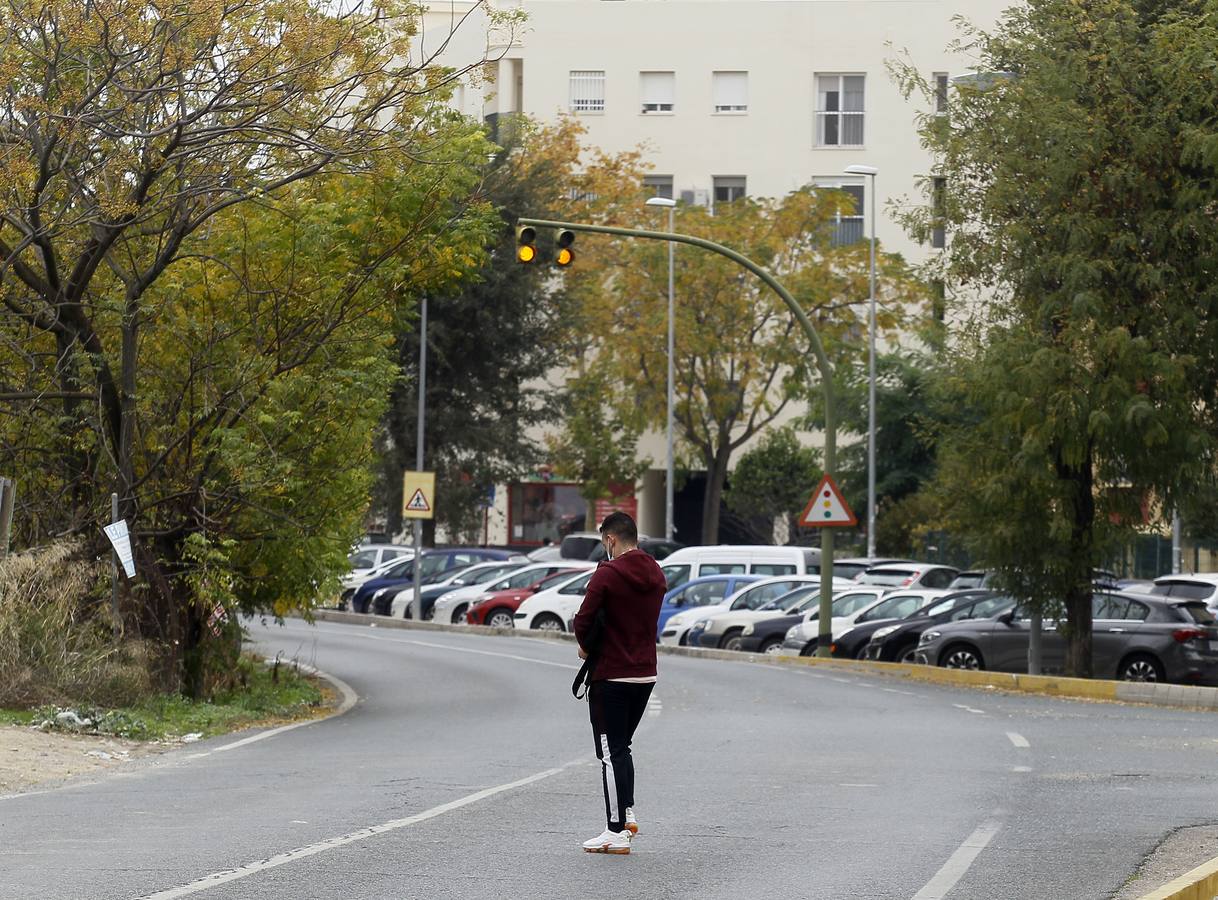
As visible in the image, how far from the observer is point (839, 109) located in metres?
63.9

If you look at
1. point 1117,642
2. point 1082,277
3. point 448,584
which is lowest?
point 1117,642

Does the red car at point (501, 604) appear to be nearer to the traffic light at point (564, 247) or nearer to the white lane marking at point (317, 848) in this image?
the traffic light at point (564, 247)

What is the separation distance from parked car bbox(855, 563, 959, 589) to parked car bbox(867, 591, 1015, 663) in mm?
6380

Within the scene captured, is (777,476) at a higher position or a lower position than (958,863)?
higher

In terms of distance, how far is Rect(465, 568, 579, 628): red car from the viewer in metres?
40.6

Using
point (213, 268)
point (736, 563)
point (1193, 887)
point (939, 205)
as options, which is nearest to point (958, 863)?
point (1193, 887)

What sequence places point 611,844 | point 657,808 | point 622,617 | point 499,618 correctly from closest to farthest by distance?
point 611,844 < point 622,617 < point 657,808 < point 499,618

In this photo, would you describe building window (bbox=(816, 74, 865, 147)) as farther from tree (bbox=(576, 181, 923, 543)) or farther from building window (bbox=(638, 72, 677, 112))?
tree (bbox=(576, 181, 923, 543))

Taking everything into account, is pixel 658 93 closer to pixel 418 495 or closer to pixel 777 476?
pixel 777 476

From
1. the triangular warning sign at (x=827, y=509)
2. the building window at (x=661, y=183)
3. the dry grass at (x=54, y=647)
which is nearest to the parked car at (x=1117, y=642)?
the triangular warning sign at (x=827, y=509)

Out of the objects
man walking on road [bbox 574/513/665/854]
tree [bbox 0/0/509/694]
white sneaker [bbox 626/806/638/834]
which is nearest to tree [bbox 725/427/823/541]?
tree [bbox 0/0/509/694]

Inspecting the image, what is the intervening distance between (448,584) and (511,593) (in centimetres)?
319

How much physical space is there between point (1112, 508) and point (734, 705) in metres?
7.03

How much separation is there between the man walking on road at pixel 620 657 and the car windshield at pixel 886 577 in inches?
Answer: 1134
